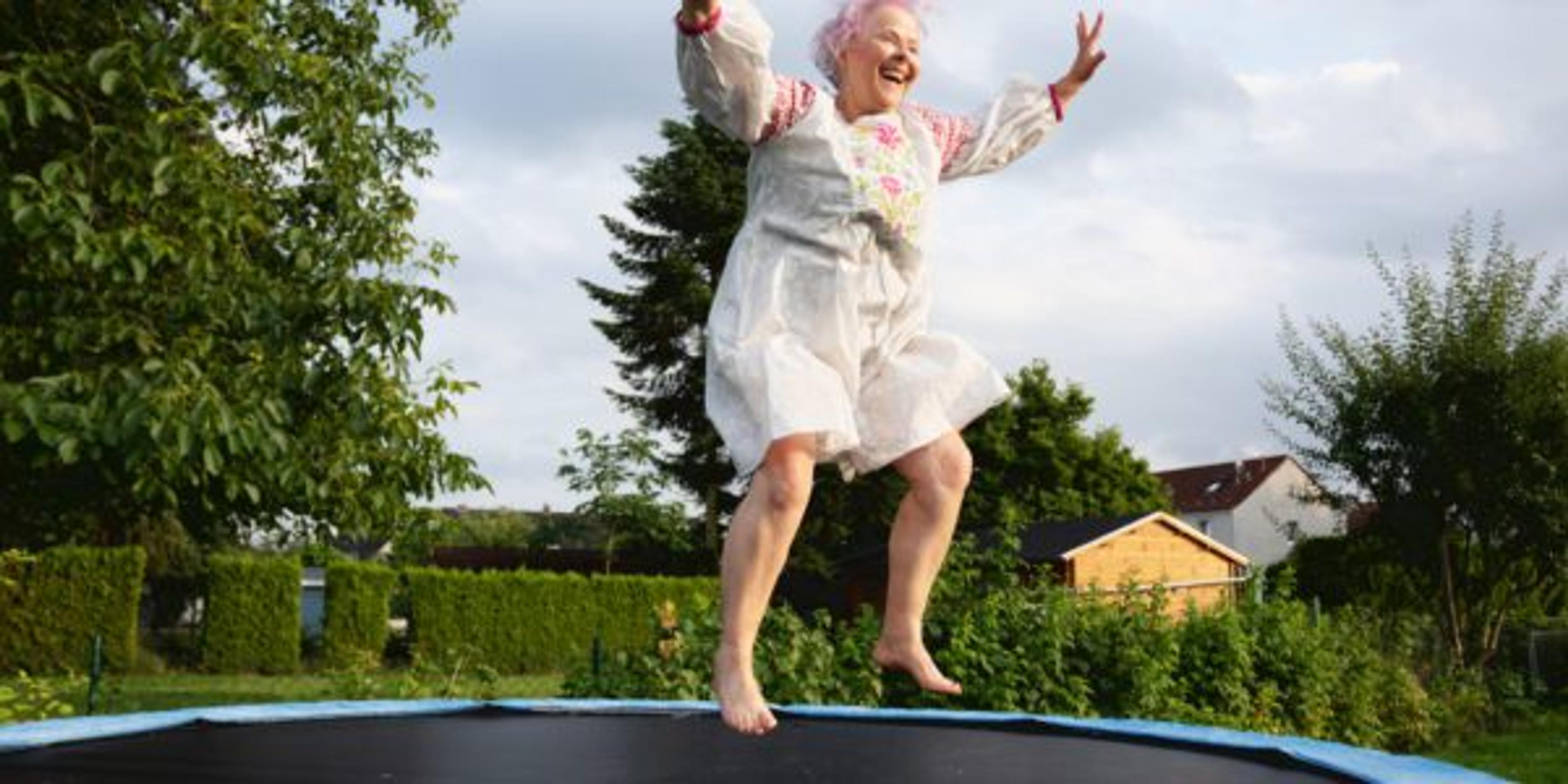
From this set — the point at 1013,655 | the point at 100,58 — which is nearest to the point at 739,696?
the point at 1013,655

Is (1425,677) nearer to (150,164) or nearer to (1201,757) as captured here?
(1201,757)

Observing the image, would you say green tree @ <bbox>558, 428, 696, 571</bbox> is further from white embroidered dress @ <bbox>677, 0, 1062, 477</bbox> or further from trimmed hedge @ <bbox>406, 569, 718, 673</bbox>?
white embroidered dress @ <bbox>677, 0, 1062, 477</bbox>

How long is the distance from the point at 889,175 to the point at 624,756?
4.11 ft

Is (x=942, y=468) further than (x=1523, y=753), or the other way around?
(x=1523, y=753)

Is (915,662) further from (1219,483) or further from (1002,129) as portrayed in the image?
(1219,483)

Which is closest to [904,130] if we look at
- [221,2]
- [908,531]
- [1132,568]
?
[908,531]

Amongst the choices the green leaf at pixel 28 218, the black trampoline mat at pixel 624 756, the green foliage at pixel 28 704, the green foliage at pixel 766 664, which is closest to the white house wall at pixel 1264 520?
the green foliage at pixel 766 664

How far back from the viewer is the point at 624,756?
2783 millimetres

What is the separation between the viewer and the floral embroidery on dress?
2.11 metres

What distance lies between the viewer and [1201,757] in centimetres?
284

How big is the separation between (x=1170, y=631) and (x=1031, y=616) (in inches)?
26.0

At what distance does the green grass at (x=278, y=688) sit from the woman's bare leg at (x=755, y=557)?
9.27ft

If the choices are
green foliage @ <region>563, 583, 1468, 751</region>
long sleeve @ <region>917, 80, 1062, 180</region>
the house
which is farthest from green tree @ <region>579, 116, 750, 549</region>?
the house

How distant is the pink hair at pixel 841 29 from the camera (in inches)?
85.7
